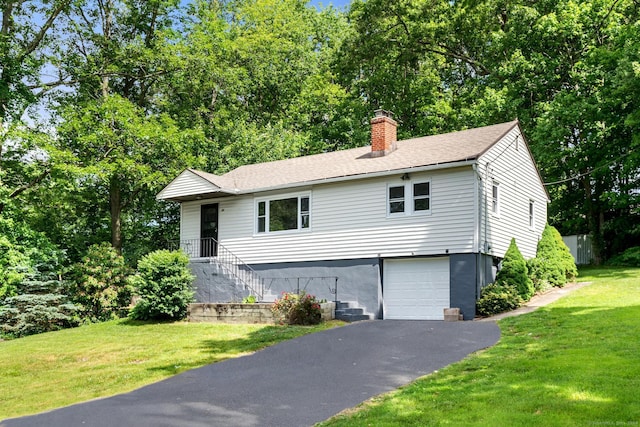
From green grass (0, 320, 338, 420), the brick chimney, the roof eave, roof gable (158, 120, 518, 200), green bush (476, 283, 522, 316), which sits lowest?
green grass (0, 320, 338, 420)

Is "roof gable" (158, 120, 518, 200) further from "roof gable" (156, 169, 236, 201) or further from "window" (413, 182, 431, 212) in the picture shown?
"window" (413, 182, 431, 212)

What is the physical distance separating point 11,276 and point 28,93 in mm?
7626

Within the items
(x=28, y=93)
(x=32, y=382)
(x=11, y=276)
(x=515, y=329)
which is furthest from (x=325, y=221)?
(x=28, y=93)

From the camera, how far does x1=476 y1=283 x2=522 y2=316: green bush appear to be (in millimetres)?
16094

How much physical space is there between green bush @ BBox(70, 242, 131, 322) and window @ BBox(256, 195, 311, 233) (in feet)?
20.6

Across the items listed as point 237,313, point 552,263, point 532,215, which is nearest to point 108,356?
point 237,313

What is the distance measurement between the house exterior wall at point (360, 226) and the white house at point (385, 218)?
0.11 ft

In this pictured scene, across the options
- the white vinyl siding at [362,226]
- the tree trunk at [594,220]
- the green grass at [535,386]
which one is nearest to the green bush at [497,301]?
the white vinyl siding at [362,226]

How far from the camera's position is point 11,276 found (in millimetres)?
21844

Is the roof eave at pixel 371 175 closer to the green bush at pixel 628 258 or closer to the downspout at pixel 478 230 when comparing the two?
the downspout at pixel 478 230

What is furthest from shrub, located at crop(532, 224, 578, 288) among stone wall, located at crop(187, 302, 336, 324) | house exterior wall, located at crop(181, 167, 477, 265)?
stone wall, located at crop(187, 302, 336, 324)

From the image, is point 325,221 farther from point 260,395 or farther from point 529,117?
point 529,117

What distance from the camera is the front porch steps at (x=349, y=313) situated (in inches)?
701

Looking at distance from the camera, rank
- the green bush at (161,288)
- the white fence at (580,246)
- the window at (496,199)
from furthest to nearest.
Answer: the white fence at (580,246), the green bush at (161,288), the window at (496,199)
